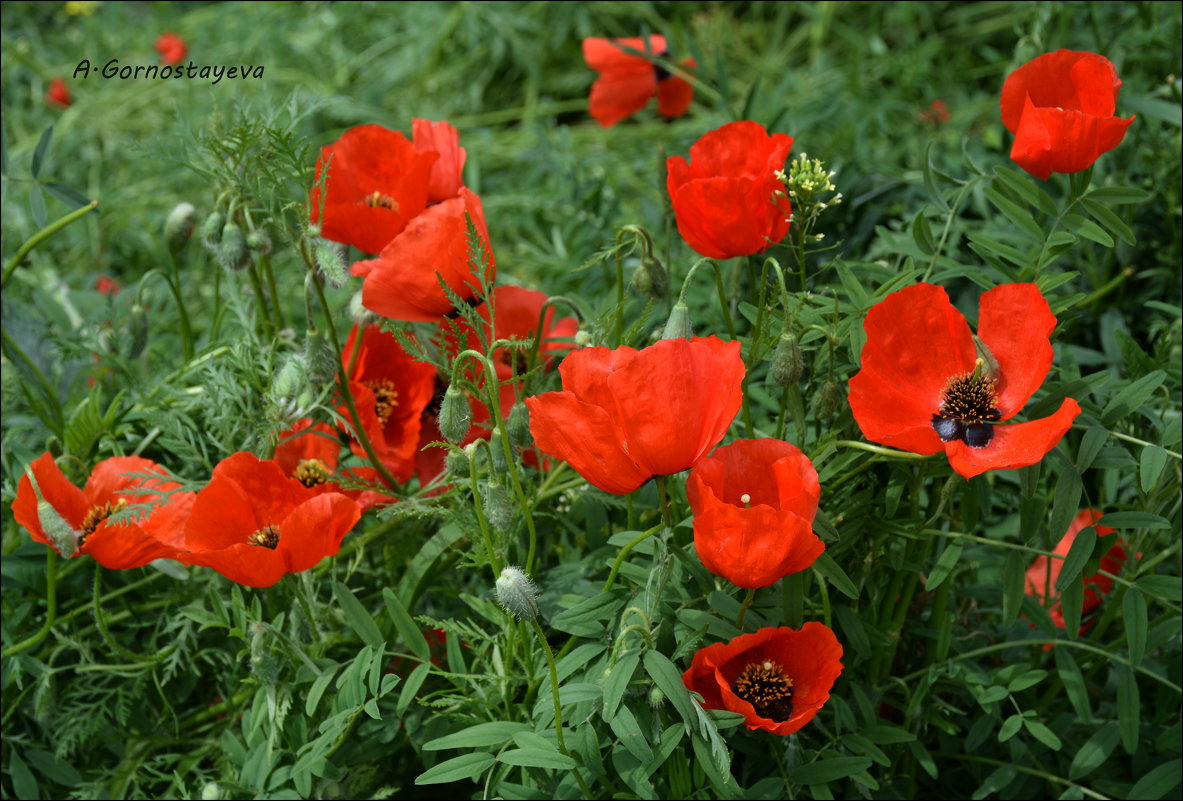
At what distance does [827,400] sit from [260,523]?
50 cm

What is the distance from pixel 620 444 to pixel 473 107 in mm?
2040

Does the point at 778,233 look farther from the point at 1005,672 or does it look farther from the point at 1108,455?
the point at 1005,672

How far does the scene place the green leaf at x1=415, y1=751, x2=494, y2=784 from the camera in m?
0.94

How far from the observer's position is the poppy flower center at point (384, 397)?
3.92 feet

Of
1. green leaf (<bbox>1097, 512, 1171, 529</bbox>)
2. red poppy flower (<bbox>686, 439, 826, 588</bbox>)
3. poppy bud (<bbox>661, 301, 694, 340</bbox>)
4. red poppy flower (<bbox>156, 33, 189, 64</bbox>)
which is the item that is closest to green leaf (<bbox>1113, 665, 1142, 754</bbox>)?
green leaf (<bbox>1097, 512, 1171, 529</bbox>)

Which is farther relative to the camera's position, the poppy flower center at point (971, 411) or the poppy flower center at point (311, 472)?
the poppy flower center at point (311, 472)

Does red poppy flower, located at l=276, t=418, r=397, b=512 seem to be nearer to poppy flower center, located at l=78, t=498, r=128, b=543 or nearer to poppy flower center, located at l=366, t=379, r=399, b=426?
poppy flower center, located at l=366, t=379, r=399, b=426

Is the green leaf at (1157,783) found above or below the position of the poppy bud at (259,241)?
below

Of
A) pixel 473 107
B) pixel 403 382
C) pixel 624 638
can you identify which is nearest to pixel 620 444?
pixel 624 638

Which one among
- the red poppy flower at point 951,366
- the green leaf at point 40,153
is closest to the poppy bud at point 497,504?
the red poppy flower at point 951,366

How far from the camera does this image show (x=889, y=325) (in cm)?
98

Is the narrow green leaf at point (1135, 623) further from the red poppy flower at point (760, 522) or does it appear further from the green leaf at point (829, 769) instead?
the red poppy flower at point (760, 522)

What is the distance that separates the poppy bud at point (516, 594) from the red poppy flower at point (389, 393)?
317 mm

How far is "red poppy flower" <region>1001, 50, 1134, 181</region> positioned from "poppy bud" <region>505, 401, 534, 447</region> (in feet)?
1.48
